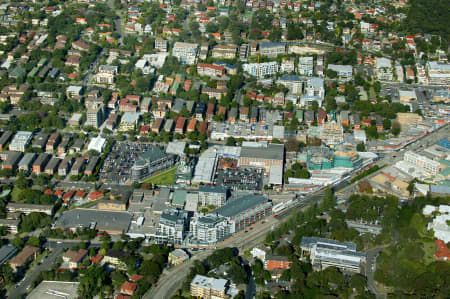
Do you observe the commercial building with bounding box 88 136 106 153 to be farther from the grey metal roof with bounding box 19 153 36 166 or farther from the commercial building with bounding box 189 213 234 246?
the commercial building with bounding box 189 213 234 246

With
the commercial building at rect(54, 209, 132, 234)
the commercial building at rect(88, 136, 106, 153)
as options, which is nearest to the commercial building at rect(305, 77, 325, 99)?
the commercial building at rect(88, 136, 106, 153)

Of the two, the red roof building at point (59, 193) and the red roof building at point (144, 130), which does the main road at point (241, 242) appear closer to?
the red roof building at point (59, 193)

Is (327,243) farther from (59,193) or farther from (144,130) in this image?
(144,130)

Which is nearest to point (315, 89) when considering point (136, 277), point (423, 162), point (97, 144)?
point (423, 162)

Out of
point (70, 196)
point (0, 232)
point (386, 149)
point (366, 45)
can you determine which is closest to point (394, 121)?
point (386, 149)

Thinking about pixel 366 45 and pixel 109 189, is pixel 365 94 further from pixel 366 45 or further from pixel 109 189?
pixel 109 189

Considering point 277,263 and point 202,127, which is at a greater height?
point 202,127
